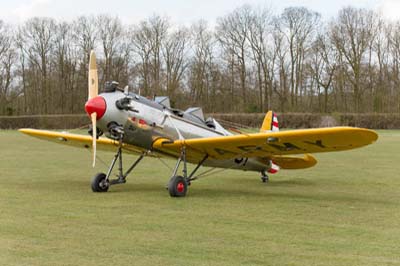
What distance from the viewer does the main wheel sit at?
9945mm

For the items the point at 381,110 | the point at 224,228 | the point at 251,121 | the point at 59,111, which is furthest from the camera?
the point at 59,111

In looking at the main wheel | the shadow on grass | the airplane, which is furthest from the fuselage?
the shadow on grass

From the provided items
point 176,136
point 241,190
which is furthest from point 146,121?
point 241,190

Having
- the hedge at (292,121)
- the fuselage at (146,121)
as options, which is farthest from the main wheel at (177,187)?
the hedge at (292,121)

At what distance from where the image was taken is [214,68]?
236ft

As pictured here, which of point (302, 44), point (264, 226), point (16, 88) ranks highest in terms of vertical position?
point (302, 44)

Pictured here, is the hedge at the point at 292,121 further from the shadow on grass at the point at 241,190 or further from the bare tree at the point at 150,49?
the shadow on grass at the point at 241,190

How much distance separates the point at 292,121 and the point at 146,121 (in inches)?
1908

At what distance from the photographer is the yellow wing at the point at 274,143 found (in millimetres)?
8977

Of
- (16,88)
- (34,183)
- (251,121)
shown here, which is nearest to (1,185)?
(34,183)

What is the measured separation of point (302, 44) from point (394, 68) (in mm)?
11034

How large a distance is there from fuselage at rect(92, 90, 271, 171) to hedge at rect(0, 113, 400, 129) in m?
45.2

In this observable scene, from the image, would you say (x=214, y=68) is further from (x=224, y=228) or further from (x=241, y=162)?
(x=224, y=228)

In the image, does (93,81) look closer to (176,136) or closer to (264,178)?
(176,136)
